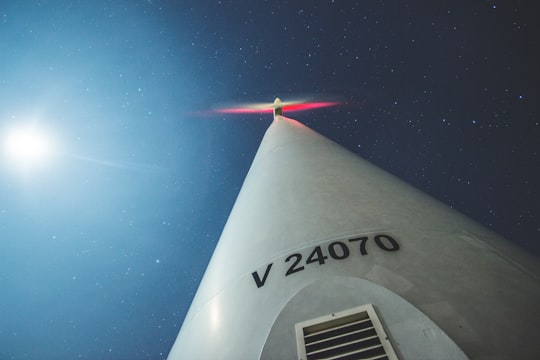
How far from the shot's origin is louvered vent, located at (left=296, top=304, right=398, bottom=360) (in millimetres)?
1634

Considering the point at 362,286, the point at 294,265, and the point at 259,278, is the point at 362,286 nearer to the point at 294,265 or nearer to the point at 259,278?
the point at 294,265

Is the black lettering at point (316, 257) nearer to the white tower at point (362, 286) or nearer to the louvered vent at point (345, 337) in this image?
the white tower at point (362, 286)

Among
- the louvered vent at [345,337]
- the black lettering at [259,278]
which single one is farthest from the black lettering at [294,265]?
the louvered vent at [345,337]

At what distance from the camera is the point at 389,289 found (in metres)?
1.88

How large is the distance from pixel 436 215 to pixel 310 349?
1.72 m

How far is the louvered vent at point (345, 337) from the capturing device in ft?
5.36

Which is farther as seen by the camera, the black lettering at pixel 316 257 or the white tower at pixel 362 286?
the black lettering at pixel 316 257

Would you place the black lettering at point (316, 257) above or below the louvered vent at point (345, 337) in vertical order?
above

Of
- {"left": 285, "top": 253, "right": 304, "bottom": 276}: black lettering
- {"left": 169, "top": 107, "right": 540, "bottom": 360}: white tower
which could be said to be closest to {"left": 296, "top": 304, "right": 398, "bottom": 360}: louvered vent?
{"left": 169, "top": 107, "right": 540, "bottom": 360}: white tower

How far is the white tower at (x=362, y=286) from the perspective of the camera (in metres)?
1.62

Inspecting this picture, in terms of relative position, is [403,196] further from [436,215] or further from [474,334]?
[474,334]

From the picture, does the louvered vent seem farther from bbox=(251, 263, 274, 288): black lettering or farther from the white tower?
bbox=(251, 263, 274, 288): black lettering

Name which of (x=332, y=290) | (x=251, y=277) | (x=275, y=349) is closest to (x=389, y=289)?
(x=332, y=290)

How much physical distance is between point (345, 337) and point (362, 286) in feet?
1.09
